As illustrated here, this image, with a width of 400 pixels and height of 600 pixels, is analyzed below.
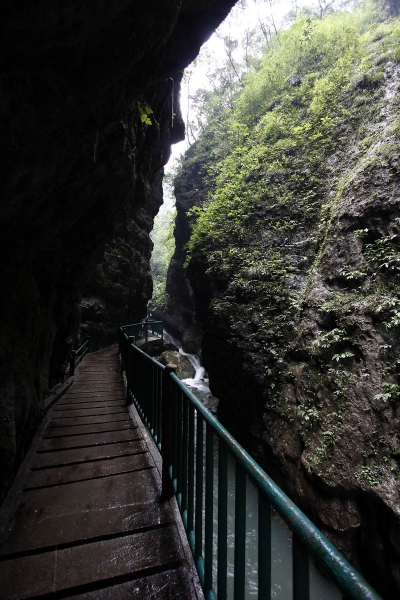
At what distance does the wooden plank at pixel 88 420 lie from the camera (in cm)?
475

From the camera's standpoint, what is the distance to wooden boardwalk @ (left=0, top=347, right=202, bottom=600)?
1951 millimetres

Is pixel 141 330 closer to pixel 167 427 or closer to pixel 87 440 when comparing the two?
pixel 87 440

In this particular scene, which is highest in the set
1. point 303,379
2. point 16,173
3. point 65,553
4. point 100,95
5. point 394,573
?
point 100,95

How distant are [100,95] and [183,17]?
174 cm

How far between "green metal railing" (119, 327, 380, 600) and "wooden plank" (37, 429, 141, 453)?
2.51ft

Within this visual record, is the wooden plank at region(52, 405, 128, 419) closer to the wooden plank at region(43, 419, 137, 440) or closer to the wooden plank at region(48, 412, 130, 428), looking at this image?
the wooden plank at region(48, 412, 130, 428)

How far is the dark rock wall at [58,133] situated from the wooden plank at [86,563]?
2.62 feet

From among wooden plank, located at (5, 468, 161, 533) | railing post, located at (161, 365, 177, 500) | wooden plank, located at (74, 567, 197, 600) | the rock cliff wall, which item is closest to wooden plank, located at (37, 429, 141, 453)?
wooden plank, located at (5, 468, 161, 533)

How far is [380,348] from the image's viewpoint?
18.6 feet

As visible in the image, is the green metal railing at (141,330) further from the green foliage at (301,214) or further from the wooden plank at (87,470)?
the wooden plank at (87,470)

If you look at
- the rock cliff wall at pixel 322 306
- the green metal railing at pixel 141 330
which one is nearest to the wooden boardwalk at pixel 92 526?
the rock cliff wall at pixel 322 306

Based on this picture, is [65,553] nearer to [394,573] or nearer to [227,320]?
[394,573]

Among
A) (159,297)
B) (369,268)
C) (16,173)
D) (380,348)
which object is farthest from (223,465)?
(159,297)

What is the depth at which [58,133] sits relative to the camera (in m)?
2.25
